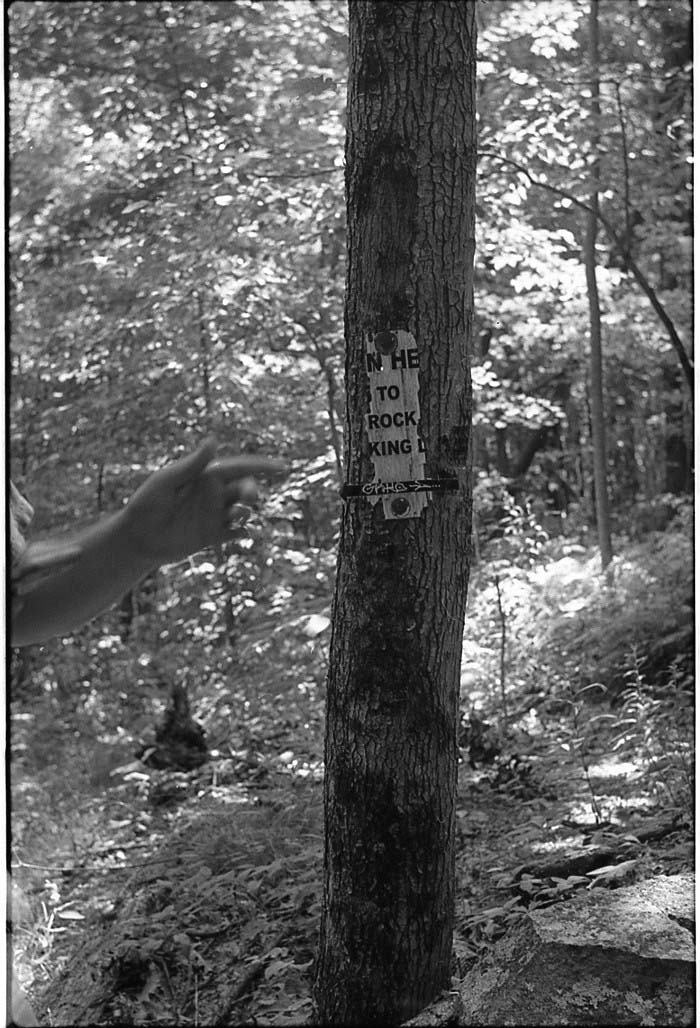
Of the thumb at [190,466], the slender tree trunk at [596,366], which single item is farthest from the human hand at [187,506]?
the slender tree trunk at [596,366]

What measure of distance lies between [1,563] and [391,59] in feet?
4.27

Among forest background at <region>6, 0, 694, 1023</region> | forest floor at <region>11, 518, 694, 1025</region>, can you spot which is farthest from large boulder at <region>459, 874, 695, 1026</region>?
forest background at <region>6, 0, 694, 1023</region>

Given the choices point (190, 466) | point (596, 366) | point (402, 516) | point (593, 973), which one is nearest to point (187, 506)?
point (190, 466)

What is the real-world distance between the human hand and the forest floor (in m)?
1.52

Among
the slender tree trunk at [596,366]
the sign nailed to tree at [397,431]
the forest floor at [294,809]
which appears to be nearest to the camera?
the sign nailed to tree at [397,431]

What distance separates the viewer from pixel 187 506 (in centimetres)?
92

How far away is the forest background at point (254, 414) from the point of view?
357 centimetres

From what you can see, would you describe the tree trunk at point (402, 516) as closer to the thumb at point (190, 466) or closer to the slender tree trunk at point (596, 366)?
the thumb at point (190, 466)

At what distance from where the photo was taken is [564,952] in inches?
69.7

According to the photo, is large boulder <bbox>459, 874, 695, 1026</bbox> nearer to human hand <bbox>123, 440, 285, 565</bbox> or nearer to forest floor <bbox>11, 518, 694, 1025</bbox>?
forest floor <bbox>11, 518, 694, 1025</bbox>

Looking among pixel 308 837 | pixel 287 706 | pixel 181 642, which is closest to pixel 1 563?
pixel 308 837

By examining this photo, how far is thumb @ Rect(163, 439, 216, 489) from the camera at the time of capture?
2.97ft

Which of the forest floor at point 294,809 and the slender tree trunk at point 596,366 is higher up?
the slender tree trunk at point 596,366

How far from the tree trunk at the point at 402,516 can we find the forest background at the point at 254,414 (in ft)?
3.08
